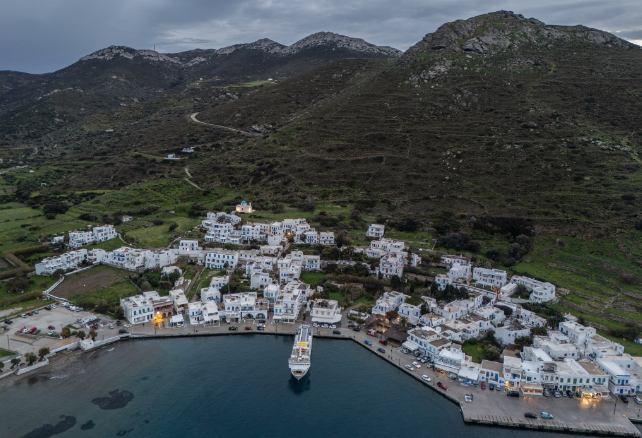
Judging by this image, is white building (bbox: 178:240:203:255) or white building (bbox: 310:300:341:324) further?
white building (bbox: 178:240:203:255)

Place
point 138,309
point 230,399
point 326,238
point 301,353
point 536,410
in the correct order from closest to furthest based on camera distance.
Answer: point 536,410 → point 230,399 → point 301,353 → point 138,309 → point 326,238

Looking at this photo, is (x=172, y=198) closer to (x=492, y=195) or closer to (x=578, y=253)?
(x=492, y=195)

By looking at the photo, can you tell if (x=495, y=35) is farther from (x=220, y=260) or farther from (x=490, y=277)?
(x=220, y=260)

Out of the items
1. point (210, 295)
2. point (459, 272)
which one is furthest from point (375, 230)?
point (210, 295)

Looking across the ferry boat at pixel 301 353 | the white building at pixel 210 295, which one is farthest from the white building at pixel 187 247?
the ferry boat at pixel 301 353

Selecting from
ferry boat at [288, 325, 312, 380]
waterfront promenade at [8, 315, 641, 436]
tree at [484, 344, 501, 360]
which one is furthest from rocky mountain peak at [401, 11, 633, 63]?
waterfront promenade at [8, 315, 641, 436]

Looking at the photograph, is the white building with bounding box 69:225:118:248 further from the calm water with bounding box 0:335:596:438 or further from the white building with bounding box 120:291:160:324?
the calm water with bounding box 0:335:596:438

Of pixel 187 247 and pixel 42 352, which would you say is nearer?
pixel 42 352
